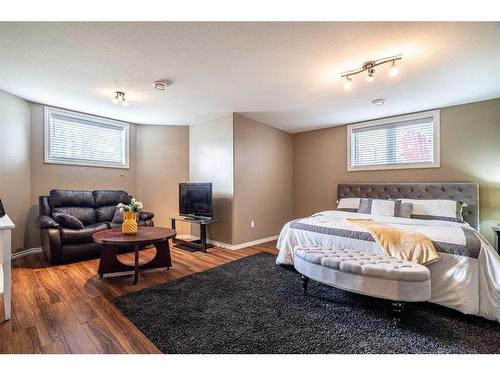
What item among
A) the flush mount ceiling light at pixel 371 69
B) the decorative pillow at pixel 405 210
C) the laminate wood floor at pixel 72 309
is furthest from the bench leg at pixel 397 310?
the flush mount ceiling light at pixel 371 69

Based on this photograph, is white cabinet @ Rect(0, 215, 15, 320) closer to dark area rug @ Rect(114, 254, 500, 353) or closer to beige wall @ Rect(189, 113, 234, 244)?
dark area rug @ Rect(114, 254, 500, 353)

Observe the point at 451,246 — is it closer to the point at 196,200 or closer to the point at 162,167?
the point at 196,200

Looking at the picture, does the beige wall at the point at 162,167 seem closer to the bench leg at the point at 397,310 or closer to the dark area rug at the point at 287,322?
the dark area rug at the point at 287,322

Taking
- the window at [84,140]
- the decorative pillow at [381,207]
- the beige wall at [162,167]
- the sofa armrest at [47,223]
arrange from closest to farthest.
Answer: the sofa armrest at [47,223]
the decorative pillow at [381,207]
the window at [84,140]
the beige wall at [162,167]

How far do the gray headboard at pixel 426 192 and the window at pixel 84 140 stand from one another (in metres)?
4.59

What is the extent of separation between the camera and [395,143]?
408 centimetres

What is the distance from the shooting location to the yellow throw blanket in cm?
202

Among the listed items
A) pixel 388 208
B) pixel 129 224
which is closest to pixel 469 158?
pixel 388 208

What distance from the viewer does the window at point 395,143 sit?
147 inches

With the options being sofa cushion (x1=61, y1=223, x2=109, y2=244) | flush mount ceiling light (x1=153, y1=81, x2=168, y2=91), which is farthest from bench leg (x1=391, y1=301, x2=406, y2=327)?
sofa cushion (x1=61, y1=223, x2=109, y2=244)

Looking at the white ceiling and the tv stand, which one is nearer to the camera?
the white ceiling

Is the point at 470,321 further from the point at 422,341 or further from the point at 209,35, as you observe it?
the point at 209,35

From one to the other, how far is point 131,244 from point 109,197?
220 centimetres

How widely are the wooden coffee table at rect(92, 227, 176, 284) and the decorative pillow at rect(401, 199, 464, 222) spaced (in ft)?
11.5
